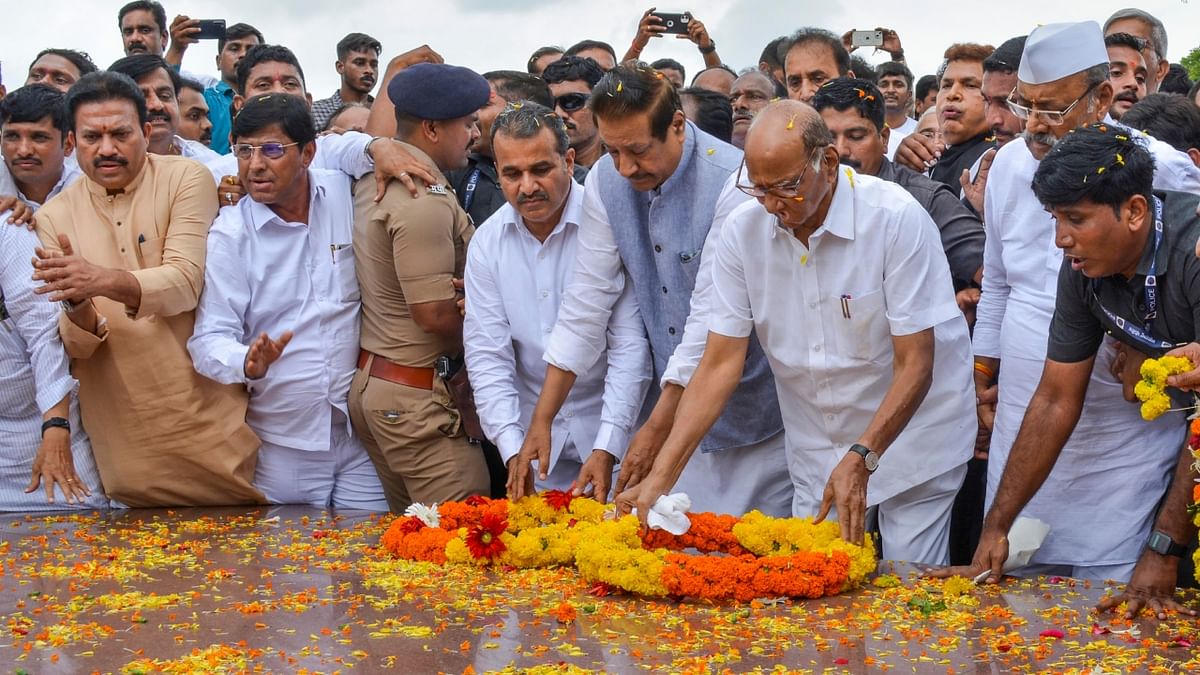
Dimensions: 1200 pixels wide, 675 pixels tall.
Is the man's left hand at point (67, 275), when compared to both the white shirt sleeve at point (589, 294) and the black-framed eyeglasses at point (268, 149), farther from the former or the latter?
the white shirt sleeve at point (589, 294)

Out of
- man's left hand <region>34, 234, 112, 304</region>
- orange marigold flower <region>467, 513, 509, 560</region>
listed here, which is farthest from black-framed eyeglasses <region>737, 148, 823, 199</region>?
man's left hand <region>34, 234, 112, 304</region>

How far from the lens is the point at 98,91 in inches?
249

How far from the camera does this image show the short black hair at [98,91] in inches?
249

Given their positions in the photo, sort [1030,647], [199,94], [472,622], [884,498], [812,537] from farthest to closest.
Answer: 1. [199,94]
2. [884,498]
3. [812,537]
4. [472,622]
5. [1030,647]

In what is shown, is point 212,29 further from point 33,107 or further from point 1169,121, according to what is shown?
point 1169,121

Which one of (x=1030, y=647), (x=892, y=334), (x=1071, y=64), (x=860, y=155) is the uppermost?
(x=1071, y=64)

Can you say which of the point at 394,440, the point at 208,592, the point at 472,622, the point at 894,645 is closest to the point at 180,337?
the point at 394,440

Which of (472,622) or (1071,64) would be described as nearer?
(472,622)

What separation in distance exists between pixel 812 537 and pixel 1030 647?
3.19 ft

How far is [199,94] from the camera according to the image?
29.1 feet

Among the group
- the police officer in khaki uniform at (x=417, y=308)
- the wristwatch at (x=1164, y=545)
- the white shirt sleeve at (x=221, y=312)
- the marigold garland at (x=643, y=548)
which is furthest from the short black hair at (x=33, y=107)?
the wristwatch at (x=1164, y=545)

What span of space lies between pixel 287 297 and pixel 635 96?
6.82 ft

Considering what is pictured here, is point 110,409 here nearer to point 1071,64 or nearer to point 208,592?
point 208,592

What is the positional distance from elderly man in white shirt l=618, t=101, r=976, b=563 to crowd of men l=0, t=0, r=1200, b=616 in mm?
12
